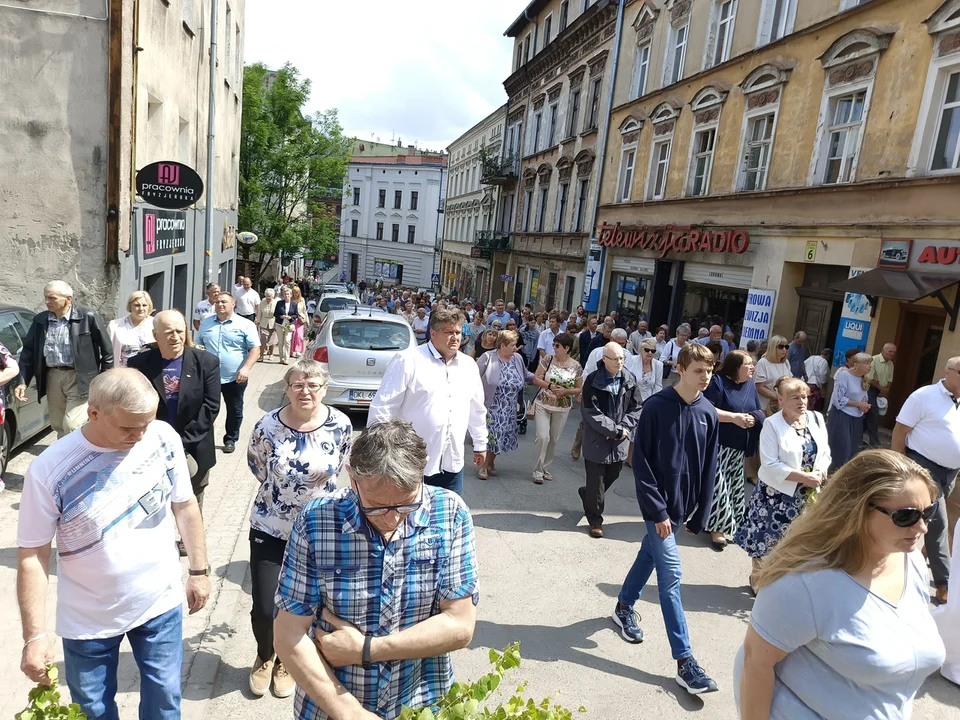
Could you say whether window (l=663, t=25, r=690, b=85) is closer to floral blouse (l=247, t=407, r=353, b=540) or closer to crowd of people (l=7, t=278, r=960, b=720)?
crowd of people (l=7, t=278, r=960, b=720)

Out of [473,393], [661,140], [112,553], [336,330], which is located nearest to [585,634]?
[473,393]

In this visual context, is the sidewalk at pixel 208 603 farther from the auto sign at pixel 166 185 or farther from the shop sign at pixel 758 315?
the shop sign at pixel 758 315

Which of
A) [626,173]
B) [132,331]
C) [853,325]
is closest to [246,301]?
[132,331]

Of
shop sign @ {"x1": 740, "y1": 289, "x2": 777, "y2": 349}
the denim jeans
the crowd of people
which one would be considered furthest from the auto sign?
shop sign @ {"x1": 740, "y1": 289, "x2": 777, "y2": 349}

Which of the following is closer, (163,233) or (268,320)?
(163,233)

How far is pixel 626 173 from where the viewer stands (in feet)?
74.2

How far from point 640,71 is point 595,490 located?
19187 millimetres

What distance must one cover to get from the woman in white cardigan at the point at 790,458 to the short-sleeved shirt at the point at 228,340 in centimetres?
489

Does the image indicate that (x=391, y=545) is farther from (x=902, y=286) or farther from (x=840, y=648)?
(x=902, y=286)

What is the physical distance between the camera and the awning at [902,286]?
416 inches

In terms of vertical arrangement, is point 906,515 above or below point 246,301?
above

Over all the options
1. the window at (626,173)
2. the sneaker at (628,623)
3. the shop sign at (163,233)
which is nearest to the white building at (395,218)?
the window at (626,173)

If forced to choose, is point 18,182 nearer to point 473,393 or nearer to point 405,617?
point 473,393

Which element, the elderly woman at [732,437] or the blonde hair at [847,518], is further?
the elderly woman at [732,437]
